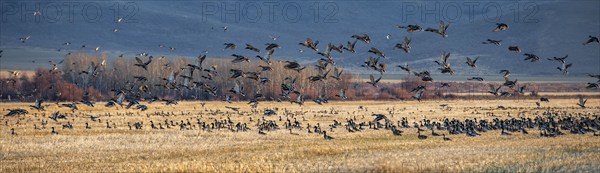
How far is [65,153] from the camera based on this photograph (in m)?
32.7

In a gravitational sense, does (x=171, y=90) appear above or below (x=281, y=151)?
above

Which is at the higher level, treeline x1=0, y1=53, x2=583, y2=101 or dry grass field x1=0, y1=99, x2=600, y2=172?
treeline x1=0, y1=53, x2=583, y2=101

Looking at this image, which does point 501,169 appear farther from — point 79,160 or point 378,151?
point 79,160

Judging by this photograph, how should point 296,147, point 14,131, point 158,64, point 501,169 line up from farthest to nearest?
point 158,64 < point 14,131 < point 296,147 < point 501,169

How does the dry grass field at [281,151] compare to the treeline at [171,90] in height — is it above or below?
below

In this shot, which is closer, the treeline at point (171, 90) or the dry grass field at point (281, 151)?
the dry grass field at point (281, 151)

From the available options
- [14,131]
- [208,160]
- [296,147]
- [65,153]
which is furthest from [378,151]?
[14,131]

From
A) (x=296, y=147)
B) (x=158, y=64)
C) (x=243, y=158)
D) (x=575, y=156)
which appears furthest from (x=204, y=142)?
(x=158, y=64)

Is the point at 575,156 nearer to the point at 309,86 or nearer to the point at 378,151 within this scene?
the point at 378,151

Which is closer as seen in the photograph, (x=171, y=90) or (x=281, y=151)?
(x=281, y=151)

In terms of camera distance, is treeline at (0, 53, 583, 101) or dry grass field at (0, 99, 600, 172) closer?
dry grass field at (0, 99, 600, 172)

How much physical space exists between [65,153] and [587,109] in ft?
155

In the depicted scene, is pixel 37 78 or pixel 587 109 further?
pixel 37 78

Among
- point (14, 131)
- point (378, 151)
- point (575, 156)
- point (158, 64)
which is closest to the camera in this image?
point (575, 156)
